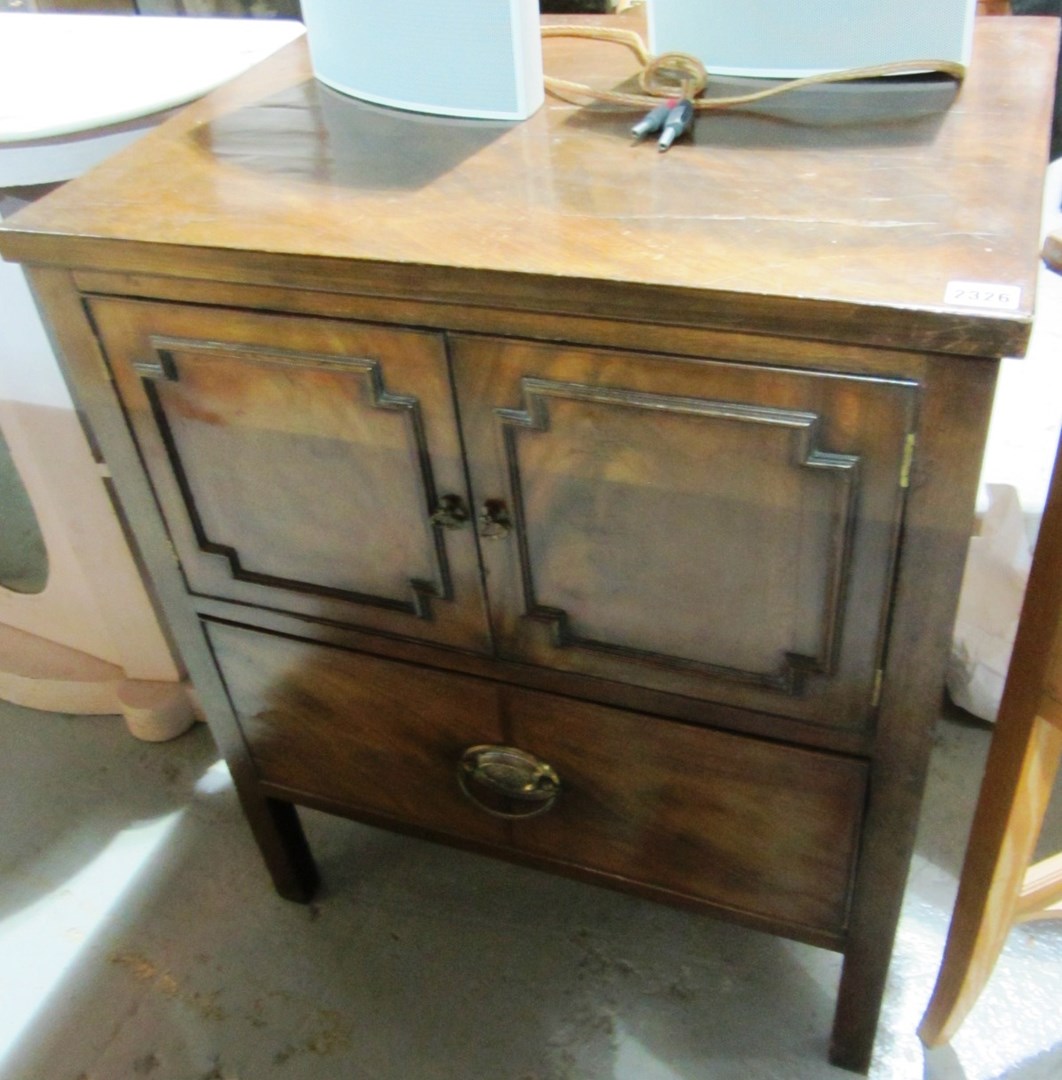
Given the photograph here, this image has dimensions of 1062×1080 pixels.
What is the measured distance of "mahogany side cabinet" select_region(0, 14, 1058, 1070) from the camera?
1.91 feet

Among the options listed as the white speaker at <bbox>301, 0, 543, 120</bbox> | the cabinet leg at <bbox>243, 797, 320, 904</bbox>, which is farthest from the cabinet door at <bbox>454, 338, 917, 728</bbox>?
the cabinet leg at <bbox>243, 797, 320, 904</bbox>

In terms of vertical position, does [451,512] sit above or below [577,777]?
above

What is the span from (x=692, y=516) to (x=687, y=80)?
0.32 meters

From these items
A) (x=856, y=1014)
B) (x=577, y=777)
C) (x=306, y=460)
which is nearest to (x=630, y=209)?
(x=306, y=460)

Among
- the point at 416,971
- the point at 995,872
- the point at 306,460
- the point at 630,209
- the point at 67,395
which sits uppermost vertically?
the point at 630,209

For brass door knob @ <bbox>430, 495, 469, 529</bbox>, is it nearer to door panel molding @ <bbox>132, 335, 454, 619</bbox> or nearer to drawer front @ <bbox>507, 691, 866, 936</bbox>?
door panel molding @ <bbox>132, 335, 454, 619</bbox>

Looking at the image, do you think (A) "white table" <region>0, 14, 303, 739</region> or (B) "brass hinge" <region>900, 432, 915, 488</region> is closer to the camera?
(B) "brass hinge" <region>900, 432, 915, 488</region>

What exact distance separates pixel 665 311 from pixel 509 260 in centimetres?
9

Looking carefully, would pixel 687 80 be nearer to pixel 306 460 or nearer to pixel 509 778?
pixel 306 460

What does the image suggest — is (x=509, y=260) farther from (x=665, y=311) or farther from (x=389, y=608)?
(x=389, y=608)

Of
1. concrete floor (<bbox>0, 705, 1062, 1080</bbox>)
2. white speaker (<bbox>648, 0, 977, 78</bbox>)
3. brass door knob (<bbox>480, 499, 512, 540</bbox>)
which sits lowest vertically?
concrete floor (<bbox>0, 705, 1062, 1080</bbox>)

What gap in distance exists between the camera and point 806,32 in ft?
2.44

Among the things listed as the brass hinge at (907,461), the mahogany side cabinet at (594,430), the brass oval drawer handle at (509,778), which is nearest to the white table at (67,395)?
the mahogany side cabinet at (594,430)

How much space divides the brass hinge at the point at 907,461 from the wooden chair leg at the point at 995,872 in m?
0.23
